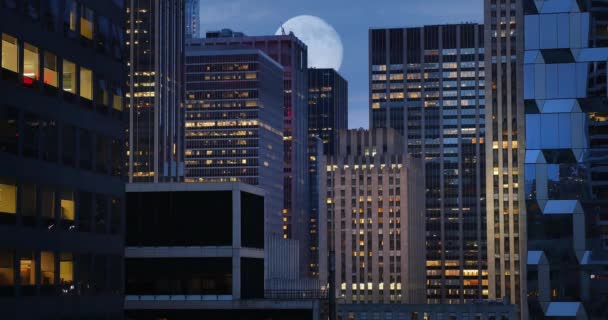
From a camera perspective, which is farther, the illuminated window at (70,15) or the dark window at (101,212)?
the dark window at (101,212)

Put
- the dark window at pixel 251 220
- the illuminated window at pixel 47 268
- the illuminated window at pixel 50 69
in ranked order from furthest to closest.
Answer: the dark window at pixel 251 220 < the illuminated window at pixel 50 69 < the illuminated window at pixel 47 268

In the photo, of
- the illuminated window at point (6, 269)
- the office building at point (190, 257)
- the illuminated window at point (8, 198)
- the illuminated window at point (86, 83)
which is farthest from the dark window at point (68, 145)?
the office building at point (190, 257)

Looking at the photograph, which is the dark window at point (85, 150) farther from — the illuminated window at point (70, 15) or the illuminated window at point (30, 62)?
the illuminated window at point (30, 62)

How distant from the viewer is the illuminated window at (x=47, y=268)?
2288 inches

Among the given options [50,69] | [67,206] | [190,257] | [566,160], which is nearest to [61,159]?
[67,206]

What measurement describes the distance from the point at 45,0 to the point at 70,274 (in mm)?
13412

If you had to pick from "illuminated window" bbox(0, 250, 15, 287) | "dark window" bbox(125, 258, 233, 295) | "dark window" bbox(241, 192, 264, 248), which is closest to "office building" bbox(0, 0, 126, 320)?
"illuminated window" bbox(0, 250, 15, 287)

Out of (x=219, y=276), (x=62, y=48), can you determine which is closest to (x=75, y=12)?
(x=62, y=48)

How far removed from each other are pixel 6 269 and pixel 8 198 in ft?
10.4

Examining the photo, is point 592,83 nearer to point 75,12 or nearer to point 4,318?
point 75,12

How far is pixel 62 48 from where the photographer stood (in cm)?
6019

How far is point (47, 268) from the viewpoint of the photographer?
58.7 m

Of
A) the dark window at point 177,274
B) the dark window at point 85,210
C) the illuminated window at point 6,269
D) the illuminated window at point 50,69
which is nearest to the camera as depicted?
the illuminated window at point 6,269

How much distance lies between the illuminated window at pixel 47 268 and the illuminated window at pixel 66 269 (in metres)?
0.85
